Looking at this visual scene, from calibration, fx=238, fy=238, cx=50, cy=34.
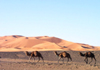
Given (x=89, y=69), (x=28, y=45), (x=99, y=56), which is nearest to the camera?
(x=89, y=69)

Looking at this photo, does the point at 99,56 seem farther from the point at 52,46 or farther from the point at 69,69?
the point at 52,46

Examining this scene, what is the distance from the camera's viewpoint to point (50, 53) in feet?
124

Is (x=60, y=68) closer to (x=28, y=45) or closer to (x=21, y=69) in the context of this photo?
(x=21, y=69)

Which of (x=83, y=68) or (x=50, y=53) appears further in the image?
(x=50, y=53)

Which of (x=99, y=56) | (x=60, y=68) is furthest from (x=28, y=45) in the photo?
(x=60, y=68)

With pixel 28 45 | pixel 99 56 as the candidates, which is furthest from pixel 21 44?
pixel 99 56

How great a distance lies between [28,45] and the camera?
69562 millimetres

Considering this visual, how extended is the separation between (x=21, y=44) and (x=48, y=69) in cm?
5435

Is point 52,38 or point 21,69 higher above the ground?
point 52,38

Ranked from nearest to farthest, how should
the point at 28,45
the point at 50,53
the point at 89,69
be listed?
the point at 89,69 → the point at 50,53 → the point at 28,45

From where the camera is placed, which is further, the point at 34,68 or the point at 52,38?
the point at 52,38

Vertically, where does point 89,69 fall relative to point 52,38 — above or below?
below

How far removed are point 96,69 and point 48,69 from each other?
3752 mm

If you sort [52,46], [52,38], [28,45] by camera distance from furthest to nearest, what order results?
1. [52,38]
2. [28,45]
3. [52,46]
